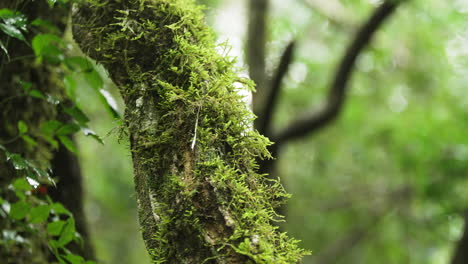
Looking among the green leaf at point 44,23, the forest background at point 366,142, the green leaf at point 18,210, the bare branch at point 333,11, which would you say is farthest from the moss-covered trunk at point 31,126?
the bare branch at point 333,11

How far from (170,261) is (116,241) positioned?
856 centimetres

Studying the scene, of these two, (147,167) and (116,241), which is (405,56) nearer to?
(116,241)

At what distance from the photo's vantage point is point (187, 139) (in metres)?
1.08

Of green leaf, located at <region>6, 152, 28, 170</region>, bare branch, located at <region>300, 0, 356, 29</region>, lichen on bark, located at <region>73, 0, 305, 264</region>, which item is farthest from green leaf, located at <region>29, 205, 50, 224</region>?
bare branch, located at <region>300, 0, 356, 29</region>

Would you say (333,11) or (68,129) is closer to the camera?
(68,129)

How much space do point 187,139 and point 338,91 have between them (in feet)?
12.9

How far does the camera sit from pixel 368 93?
746 cm

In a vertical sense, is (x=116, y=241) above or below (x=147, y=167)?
below

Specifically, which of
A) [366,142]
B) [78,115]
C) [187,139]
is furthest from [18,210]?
[366,142]

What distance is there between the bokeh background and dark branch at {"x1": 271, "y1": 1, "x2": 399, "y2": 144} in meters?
0.18

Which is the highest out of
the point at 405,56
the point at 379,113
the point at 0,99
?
the point at 0,99

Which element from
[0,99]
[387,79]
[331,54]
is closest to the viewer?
[0,99]

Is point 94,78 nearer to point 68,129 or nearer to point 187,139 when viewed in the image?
point 68,129

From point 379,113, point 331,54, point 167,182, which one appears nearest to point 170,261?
point 167,182
